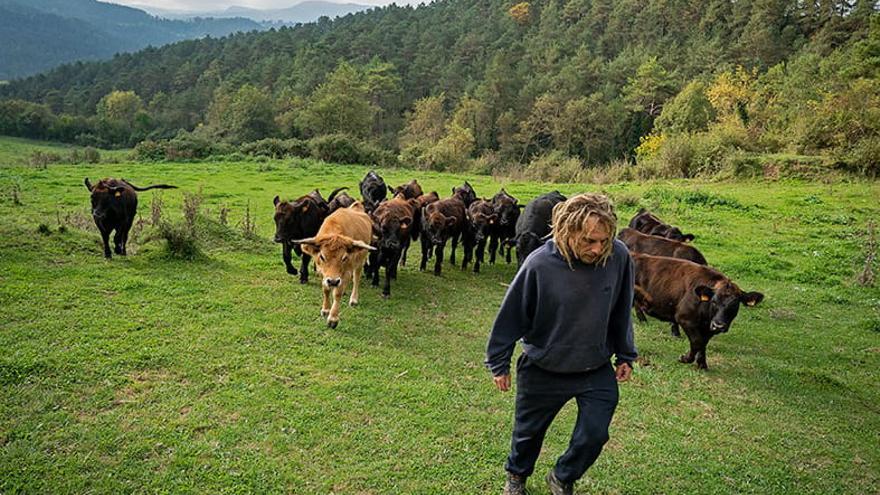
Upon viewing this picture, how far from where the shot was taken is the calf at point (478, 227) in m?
12.0

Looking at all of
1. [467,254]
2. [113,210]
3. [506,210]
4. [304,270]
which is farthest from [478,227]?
[113,210]

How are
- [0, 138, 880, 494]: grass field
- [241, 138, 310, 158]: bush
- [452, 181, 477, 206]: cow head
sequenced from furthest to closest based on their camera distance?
[241, 138, 310, 158]: bush < [452, 181, 477, 206]: cow head < [0, 138, 880, 494]: grass field

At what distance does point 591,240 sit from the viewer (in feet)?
11.9

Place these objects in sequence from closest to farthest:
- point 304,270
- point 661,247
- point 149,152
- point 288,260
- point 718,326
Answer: point 718,326, point 661,247, point 304,270, point 288,260, point 149,152

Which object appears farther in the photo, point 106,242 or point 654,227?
point 654,227

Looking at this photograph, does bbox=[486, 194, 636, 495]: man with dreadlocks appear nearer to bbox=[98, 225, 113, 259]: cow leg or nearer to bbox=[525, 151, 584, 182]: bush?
bbox=[98, 225, 113, 259]: cow leg

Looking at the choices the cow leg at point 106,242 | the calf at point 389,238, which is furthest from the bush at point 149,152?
the calf at point 389,238

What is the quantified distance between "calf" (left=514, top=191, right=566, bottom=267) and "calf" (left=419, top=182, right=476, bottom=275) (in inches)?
61.8

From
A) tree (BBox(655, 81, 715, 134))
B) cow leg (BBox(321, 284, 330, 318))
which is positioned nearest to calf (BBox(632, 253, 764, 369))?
cow leg (BBox(321, 284, 330, 318))

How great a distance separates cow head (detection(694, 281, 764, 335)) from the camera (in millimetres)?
7199

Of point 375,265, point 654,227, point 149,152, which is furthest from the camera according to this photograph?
point 149,152

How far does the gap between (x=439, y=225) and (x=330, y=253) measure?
12.5 ft

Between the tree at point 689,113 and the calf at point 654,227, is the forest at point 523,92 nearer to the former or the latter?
the tree at point 689,113

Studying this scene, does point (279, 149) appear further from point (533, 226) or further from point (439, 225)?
point (533, 226)
